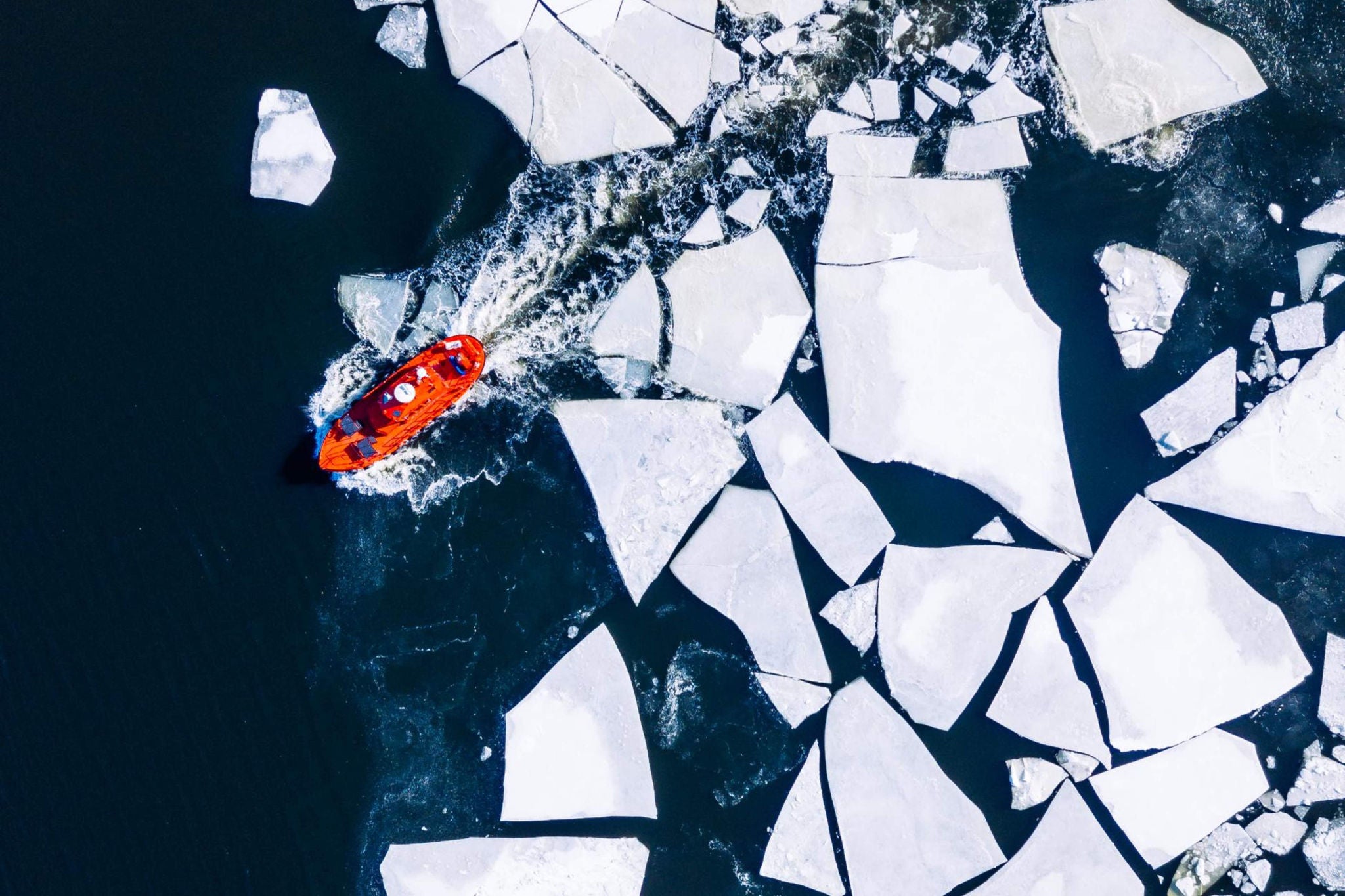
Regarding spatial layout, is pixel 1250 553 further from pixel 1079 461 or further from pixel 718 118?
pixel 718 118

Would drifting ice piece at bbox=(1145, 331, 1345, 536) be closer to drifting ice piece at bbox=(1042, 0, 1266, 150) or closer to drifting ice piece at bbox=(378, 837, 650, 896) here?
drifting ice piece at bbox=(1042, 0, 1266, 150)

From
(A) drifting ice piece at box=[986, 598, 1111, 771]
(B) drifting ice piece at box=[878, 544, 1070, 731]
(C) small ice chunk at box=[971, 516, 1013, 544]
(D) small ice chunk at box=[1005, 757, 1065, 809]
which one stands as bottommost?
(D) small ice chunk at box=[1005, 757, 1065, 809]

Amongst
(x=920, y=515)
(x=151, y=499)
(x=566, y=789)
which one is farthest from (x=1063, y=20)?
(x=151, y=499)

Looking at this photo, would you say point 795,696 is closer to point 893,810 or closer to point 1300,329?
point 893,810

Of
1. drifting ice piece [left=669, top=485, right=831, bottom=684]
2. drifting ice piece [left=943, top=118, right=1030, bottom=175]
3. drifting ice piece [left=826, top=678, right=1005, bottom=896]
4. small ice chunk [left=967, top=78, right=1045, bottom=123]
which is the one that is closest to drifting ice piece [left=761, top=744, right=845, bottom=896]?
drifting ice piece [left=826, top=678, right=1005, bottom=896]

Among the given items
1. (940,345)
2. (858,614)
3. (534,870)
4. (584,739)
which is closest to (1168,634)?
(858,614)

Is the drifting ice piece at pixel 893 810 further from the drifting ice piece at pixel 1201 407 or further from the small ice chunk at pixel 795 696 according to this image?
the drifting ice piece at pixel 1201 407

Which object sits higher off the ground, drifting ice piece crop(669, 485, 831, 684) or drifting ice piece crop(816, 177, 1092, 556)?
drifting ice piece crop(816, 177, 1092, 556)

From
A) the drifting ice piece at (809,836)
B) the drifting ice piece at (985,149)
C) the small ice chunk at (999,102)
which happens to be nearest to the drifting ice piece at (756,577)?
the drifting ice piece at (809,836)
